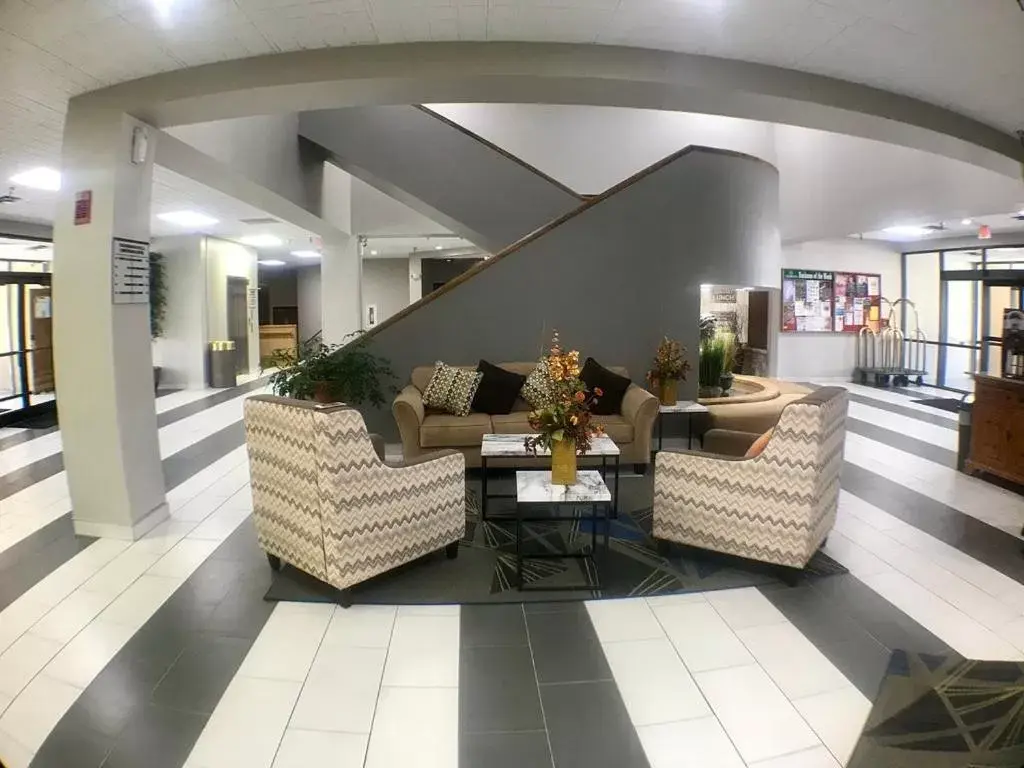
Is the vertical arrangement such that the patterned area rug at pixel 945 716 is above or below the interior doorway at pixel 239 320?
below

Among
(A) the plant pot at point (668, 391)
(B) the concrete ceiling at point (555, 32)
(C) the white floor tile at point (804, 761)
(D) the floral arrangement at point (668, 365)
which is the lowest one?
(C) the white floor tile at point (804, 761)

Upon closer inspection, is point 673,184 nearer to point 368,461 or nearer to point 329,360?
point 329,360

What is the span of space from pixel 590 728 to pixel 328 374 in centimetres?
382

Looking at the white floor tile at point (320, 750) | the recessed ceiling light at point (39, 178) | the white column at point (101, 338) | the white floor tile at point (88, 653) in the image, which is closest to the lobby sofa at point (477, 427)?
the white column at point (101, 338)

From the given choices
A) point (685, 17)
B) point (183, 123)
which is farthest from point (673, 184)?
point (183, 123)

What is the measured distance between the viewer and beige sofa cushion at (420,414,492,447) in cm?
508

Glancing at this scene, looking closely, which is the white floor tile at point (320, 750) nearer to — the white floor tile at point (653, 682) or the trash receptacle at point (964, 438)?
the white floor tile at point (653, 682)

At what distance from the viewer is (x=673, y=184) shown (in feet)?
19.9

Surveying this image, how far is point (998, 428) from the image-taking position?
523 centimetres

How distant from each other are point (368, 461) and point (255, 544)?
1361 mm

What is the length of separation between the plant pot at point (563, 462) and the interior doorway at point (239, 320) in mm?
9189

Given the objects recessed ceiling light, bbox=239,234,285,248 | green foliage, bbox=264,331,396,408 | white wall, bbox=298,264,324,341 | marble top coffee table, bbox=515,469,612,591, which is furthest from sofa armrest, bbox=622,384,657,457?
white wall, bbox=298,264,324,341

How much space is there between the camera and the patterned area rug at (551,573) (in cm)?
324

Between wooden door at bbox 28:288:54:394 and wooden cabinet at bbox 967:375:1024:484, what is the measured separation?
10.7m
